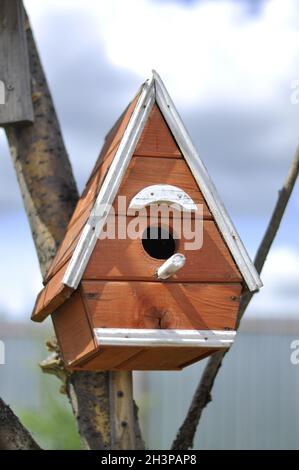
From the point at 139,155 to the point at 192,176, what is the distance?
0.14 m

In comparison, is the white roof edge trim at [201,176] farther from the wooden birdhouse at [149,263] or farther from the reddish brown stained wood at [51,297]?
the reddish brown stained wood at [51,297]

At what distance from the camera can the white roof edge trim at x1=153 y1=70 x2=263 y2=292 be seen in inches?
89.2

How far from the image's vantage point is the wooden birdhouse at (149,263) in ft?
7.00

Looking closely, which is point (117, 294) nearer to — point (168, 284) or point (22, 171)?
point (168, 284)

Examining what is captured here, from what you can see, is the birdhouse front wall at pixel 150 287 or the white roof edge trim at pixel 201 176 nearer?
the birdhouse front wall at pixel 150 287

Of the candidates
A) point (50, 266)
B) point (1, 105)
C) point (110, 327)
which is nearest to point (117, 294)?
point (110, 327)

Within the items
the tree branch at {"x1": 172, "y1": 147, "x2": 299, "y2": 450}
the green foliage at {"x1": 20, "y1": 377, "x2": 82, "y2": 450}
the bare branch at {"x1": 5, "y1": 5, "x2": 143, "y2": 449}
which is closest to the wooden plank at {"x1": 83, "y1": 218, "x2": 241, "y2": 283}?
the tree branch at {"x1": 172, "y1": 147, "x2": 299, "y2": 450}

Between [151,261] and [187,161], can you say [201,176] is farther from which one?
[151,261]

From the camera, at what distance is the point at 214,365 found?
8.95 ft

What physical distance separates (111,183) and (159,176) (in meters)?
0.13

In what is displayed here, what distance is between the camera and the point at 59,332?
245cm

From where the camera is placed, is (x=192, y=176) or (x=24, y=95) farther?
(x=24, y=95)

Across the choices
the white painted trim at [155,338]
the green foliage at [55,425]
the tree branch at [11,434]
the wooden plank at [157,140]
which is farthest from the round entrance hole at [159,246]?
the green foliage at [55,425]

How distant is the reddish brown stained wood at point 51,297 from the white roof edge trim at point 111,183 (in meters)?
0.05
